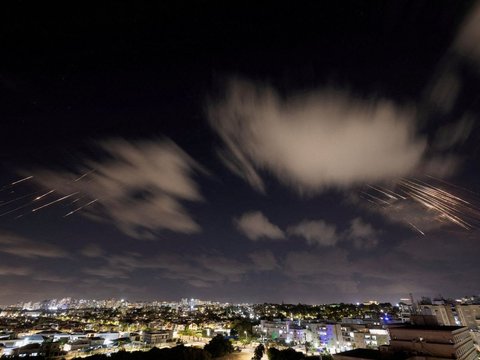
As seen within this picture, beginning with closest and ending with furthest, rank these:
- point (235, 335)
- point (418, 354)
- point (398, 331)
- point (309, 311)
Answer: point (418, 354) → point (398, 331) → point (235, 335) → point (309, 311)

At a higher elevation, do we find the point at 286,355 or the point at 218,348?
the point at 218,348

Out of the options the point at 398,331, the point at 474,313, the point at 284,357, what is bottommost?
the point at 284,357

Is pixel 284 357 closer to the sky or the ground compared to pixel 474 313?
closer to the ground

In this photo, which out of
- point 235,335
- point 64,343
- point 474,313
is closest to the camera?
point 64,343

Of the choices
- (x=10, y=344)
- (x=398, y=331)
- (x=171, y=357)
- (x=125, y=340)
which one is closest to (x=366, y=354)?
(x=398, y=331)

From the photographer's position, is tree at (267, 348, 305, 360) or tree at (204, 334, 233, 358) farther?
tree at (204, 334, 233, 358)

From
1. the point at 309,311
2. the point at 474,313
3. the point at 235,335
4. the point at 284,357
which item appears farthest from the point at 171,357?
the point at 309,311

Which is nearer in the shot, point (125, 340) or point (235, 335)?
point (125, 340)

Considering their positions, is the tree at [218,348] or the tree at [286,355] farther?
the tree at [218,348]

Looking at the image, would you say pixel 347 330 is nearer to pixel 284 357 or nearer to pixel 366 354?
pixel 284 357

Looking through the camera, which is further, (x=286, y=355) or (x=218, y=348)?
(x=218, y=348)
